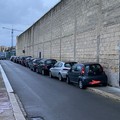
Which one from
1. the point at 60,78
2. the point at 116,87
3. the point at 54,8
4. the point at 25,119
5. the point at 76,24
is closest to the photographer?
the point at 25,119

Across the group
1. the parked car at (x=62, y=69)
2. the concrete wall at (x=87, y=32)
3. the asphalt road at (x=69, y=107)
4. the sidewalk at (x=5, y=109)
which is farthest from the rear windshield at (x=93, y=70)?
the sidewalk at (x=5, y=109)

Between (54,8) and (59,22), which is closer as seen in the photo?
(59,22)

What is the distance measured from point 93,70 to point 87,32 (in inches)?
Answer: 260

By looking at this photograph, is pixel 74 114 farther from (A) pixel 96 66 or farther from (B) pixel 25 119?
(A) pixel 96 66

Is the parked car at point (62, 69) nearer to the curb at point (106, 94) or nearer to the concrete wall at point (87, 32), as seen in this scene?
the concrete wall at point (87, 32)

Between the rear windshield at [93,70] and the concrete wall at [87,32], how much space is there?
0.82 meters

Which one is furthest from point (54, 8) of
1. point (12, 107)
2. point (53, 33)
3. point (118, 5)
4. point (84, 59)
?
point (12, 107)

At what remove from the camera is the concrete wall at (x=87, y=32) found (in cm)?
2039

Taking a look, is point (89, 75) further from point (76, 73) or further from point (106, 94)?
point (106, 94)

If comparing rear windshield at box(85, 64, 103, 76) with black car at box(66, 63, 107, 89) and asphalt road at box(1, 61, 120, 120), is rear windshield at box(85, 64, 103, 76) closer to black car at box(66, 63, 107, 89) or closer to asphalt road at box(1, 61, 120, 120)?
black car at box(66, 63, 107, 89)

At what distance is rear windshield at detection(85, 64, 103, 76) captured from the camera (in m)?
19.7

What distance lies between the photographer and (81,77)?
64.5ft

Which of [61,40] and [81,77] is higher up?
[61,40]

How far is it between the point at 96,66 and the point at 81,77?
1.23 metres
